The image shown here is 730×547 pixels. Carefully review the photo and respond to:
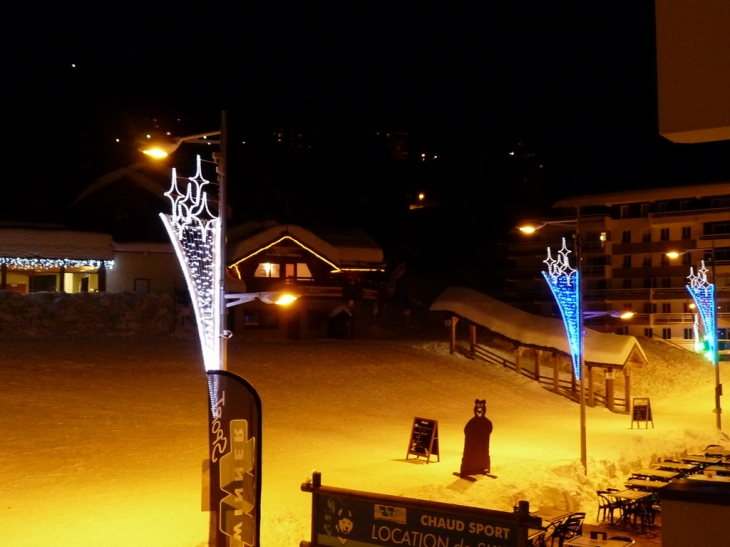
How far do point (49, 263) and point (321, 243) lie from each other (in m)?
13.7

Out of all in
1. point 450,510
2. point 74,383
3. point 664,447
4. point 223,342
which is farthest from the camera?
point 74,383

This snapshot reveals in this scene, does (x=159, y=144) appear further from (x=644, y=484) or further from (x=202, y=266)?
(x=644, y=484)

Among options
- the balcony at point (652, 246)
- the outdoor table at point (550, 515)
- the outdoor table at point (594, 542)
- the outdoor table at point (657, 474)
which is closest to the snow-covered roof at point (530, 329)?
the outdoor table at point (657, 474)

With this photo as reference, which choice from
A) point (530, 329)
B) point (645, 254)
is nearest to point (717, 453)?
point (530, 329)

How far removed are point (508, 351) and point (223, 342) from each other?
103ft

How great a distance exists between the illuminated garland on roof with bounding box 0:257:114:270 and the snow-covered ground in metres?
8.41

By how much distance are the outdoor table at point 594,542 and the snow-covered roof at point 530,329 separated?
19.8 m

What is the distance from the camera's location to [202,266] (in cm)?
1104

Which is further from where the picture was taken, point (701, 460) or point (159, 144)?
point (701, 460)

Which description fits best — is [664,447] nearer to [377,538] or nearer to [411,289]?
[377,538]

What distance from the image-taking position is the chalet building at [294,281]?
41781 mm

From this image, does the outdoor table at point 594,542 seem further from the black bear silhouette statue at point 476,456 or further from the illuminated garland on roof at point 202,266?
the illuminated garland on roof at point 202,266

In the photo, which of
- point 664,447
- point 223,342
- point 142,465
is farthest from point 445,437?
point 223,342

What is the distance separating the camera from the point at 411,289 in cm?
6306
